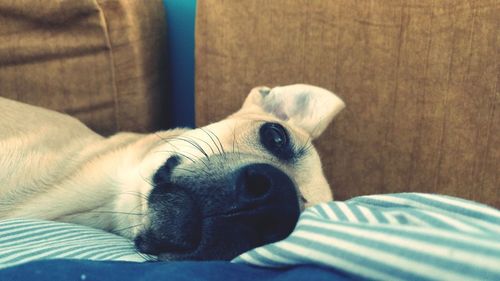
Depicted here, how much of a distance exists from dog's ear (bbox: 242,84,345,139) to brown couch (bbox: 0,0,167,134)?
0.56 meters

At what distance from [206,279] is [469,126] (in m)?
1.34

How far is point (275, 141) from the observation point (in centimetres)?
139

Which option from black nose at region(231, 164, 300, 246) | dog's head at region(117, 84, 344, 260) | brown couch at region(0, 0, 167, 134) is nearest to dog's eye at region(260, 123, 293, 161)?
dog's head at region(117, 84, 344, 260)

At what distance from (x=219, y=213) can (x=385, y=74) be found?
3.32 feet

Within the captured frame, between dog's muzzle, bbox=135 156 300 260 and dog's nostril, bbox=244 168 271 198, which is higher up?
dog's nostril, bbox=244 168 271 198

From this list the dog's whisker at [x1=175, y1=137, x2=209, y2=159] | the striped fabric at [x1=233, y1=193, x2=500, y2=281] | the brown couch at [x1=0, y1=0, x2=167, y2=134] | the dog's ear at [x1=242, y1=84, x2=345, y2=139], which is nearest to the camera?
the striped fabric at [x1=233, y1=193, x2=500, y2=281]

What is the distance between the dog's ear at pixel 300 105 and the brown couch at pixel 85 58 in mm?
564

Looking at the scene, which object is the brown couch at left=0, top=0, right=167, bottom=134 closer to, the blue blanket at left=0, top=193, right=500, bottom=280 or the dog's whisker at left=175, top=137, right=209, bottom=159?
the dog's whisker at left=175, top=137, right=209, bottom=159

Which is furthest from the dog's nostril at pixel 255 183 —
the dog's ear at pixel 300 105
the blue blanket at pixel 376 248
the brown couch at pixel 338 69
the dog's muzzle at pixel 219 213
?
the brown couch at pixel 338 69

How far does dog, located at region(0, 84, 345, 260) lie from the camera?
3.28 ft

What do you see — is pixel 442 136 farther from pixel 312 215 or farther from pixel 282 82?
pixel 312 215

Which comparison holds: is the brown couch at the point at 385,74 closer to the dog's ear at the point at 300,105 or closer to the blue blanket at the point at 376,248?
the dog's ear at the point at 300,105

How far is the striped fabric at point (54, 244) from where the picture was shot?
886 millimetres

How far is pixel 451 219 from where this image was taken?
0.69 meters
